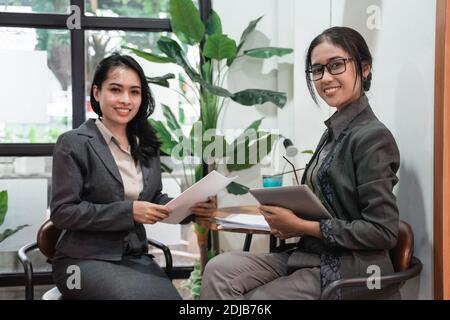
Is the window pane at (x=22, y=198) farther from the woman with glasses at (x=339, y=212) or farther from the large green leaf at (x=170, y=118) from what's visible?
the woman with glasses at (x=339, y=212)

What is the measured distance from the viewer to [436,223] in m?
1.57

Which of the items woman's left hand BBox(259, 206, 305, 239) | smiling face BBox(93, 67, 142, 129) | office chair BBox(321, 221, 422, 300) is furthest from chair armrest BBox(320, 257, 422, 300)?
smiling face BBox(93, 67, 142, 129)

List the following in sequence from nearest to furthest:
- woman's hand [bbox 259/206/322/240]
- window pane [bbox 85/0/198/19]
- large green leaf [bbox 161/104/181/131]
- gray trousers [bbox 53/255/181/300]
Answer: woman's hand [bbox 259/206/322/240], gray trousers [bbox 53/255/181/300], large green leaf [bbox 161/104/181/131], window pane [bbox 85/0/198/19]

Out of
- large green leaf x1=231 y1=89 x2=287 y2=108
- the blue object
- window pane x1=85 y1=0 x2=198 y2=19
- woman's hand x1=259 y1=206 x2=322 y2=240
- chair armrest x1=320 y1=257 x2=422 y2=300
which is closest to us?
chair armrest x1=320 y1=257 x2=422 y2=300

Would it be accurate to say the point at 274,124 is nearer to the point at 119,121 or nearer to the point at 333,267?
the point at 119,121

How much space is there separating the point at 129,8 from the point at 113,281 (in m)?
→ 2.28

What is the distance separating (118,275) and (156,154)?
1.98 ft

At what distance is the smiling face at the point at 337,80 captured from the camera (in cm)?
164

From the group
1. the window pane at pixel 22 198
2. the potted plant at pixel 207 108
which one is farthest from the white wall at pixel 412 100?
the window pane at pixel 22 198

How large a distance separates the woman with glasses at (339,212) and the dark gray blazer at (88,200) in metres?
0.41

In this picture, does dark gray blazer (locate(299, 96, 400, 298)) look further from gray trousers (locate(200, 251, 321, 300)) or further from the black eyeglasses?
the black eyeglasses

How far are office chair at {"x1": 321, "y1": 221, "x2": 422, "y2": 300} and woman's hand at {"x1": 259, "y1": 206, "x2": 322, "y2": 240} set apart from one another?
184mm

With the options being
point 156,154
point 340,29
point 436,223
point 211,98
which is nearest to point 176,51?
point 211,98

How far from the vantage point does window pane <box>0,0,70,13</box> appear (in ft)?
10.5
